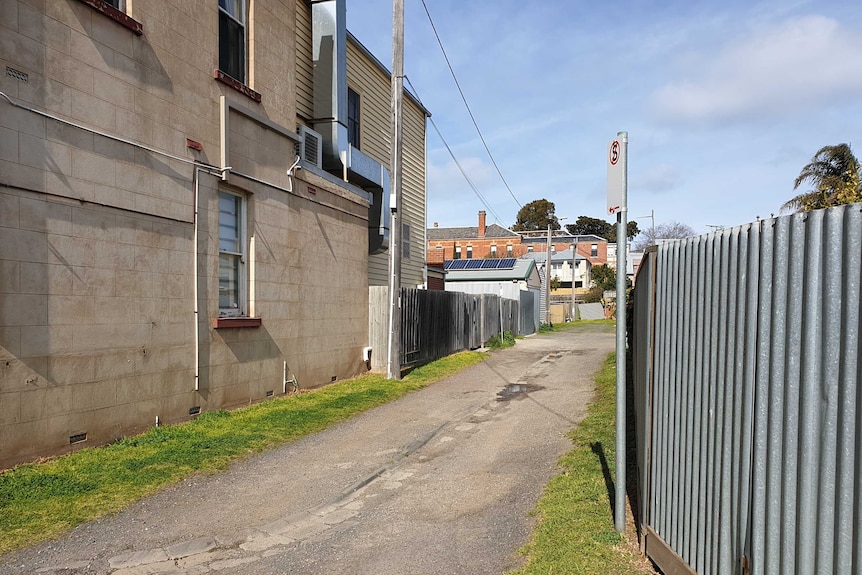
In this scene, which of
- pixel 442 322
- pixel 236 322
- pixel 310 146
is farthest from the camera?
pixel 442 322

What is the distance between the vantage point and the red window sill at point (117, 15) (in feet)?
22.3

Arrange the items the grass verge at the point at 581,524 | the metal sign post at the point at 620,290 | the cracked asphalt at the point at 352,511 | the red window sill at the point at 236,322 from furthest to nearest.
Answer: the red window sill at the point at 236,322, the metal sign post at the point at 620,290, the cracked asphalt at the point at 352,511, the grass verge at the point at 581,524

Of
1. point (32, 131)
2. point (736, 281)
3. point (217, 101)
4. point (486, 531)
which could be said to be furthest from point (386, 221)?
point (736, 281)

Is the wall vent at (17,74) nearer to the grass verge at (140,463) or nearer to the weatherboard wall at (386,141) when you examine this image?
the grass verge at (140,463)

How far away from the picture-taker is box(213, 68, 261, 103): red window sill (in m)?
8.83

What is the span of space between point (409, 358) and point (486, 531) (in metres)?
9.77

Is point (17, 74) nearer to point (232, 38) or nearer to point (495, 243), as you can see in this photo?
point (232, 38)

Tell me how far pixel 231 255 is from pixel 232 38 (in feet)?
11.0

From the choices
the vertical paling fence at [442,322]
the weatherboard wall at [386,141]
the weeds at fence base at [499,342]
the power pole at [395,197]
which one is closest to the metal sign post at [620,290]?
the power pole at [395,197]

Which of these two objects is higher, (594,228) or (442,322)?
(594,228)

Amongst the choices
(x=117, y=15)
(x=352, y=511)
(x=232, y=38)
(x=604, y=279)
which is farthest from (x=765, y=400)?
(x=604, y=279)

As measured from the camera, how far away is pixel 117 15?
710 cm

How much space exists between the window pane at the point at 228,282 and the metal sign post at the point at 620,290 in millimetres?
6275

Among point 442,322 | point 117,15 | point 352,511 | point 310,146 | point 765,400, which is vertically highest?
point 117,15
